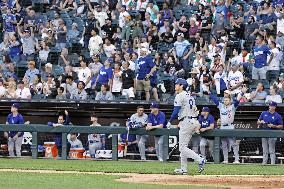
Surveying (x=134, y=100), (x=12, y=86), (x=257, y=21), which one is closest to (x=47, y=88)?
(x=12, y=86)

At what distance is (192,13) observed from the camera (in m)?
26.1

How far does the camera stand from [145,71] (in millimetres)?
23109

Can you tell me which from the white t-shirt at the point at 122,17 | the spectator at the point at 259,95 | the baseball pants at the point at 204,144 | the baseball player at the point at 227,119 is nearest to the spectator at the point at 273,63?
the spectator at the point at 259,95

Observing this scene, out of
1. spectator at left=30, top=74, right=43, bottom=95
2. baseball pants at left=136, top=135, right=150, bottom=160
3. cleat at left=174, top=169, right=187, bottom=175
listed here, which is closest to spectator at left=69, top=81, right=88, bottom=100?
spectator at left=30, top=74, right=43, bottom=95

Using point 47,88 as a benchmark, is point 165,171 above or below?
below

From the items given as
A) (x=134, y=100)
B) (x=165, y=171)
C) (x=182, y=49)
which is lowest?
(x=165, y=171)

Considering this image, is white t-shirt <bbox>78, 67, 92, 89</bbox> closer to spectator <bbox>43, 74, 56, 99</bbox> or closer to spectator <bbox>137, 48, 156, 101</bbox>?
spectator <bbox>43, 74, 56, 99</bbox>

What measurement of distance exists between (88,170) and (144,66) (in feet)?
19.2

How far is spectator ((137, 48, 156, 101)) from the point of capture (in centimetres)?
2306

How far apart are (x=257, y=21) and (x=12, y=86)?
7239 mm

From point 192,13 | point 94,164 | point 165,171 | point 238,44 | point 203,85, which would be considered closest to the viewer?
point 165,171

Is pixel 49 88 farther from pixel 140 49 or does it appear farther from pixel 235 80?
pixel 235 80

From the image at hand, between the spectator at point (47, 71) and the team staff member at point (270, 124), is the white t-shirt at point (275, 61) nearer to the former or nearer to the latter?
the team staff member at point (270, 124)

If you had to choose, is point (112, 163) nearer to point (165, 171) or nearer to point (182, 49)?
point (165, 171)
